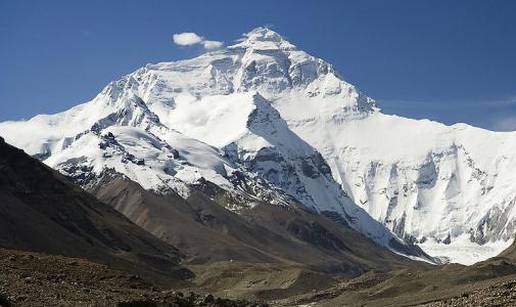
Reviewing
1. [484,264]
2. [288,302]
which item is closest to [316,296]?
[288,302]

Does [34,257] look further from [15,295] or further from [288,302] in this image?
[288,302]

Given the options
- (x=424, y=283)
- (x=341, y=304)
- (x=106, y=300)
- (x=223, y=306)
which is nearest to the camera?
(x=106, y=300)

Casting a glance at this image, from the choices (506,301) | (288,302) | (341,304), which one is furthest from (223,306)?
(288,302)

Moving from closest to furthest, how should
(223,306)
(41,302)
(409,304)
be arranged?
(41,302) < (223,306) < (409,304)

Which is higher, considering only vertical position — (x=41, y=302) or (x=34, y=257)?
(x=34, y=257)

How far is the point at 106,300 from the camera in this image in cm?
7600

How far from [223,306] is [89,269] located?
14618 millimetres

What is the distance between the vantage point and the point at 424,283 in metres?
178

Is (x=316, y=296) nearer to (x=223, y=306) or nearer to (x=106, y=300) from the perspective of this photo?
(x=223, y=306)

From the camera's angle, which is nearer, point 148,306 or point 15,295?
point 15,295

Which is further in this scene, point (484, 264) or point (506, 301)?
point (484, 264)

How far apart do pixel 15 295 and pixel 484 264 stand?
132317mm

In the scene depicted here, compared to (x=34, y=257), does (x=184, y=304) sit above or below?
below

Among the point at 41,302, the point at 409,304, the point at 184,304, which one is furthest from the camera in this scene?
the point at 409,304
